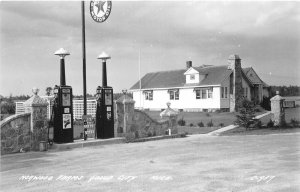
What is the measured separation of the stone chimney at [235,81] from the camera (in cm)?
3838

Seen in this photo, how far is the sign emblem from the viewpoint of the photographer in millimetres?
14289

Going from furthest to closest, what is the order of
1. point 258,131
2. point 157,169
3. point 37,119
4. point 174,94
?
point 174,94 < point 258,131 < point 37,119 < point 157,169

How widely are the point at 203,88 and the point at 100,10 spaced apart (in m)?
26.4

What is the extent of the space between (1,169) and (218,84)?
99.0 feet

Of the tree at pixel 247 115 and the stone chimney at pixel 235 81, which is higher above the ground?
the stone chimney at pixel 235 81

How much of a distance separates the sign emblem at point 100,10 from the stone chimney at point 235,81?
25.5 metres

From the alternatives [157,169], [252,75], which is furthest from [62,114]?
[252,75]

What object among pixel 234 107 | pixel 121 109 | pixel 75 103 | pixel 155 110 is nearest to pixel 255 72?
pixel 234 107

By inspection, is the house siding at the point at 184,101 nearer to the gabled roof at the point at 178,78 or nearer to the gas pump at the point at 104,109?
the gabled roof at the point at 178,78

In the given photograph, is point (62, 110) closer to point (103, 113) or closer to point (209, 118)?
point (103, 113)

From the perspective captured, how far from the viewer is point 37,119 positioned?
1259cm

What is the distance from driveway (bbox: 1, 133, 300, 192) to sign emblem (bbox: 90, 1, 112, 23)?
472 centimetres

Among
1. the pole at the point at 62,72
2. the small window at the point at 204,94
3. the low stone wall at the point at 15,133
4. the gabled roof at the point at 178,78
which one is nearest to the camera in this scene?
the low stone wall at the point at 15,133

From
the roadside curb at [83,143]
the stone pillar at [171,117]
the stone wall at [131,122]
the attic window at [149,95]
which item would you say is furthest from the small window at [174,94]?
the roadside curb at [83,143]
